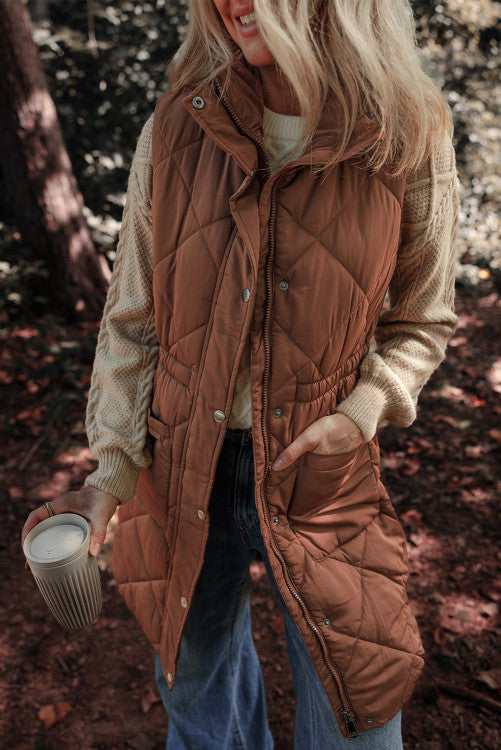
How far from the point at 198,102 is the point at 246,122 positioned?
0.38ft

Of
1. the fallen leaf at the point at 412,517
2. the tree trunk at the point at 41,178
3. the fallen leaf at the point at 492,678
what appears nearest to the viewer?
the fallen leaf at the point at 492,678

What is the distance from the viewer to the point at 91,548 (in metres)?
1.34

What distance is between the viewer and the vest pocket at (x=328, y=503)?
145cm

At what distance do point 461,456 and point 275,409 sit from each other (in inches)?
110

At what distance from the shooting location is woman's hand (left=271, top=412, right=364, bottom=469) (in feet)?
4.54

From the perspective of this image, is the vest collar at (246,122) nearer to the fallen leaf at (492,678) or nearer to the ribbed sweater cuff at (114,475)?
the ribbed sweater cuff at (114,475)

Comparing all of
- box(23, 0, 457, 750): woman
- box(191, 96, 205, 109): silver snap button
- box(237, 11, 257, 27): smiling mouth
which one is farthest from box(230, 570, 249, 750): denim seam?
box(237, 11, 257, 27): smiling mouth

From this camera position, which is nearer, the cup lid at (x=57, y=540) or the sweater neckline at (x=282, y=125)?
the cup lid at (x=57, y=540)

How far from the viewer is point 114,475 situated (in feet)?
4.97


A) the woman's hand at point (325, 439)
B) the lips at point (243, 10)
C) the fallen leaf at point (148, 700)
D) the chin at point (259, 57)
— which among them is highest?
the lips at point (243, 10)

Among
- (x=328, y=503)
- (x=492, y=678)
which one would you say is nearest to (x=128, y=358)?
(x=328, y=503)

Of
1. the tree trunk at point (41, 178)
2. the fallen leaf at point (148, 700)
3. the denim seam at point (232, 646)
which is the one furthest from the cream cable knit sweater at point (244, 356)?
the tree trunk at point (41, 178)

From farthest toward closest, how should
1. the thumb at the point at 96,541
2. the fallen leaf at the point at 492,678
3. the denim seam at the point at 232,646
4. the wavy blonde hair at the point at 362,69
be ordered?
the fallen leaf at the point at 492,678, the denim seam at the point at 232,646, the thumb at the point at 96,541, the wavy blonde hair at the point at 362,69

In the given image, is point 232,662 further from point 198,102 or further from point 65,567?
point 198,102
